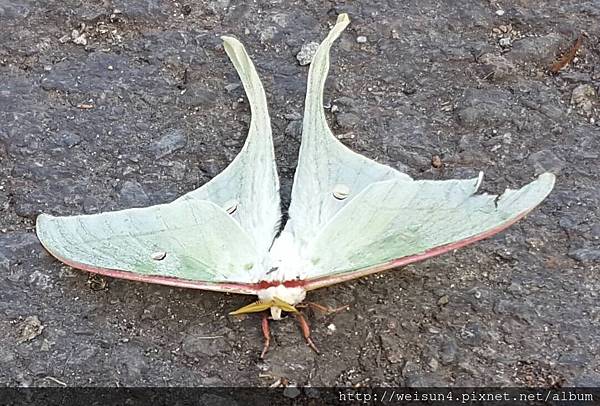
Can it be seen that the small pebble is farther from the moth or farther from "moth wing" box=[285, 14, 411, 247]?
the moth

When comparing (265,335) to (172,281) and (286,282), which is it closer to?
(286,282)

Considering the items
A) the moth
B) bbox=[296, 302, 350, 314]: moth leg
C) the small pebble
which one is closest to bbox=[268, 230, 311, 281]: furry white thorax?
the moth

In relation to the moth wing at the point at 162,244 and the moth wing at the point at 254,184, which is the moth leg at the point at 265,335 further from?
the moth wing at the point at 254,184

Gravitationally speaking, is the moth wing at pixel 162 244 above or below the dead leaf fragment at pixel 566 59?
above

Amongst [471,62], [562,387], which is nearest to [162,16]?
[471,62]

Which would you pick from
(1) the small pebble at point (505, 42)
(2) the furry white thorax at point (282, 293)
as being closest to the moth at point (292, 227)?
(2) the furry white thorax at point (282, 293)

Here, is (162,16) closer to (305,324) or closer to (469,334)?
(305,324)

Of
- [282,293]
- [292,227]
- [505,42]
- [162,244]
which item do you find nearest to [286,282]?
[282,293]
